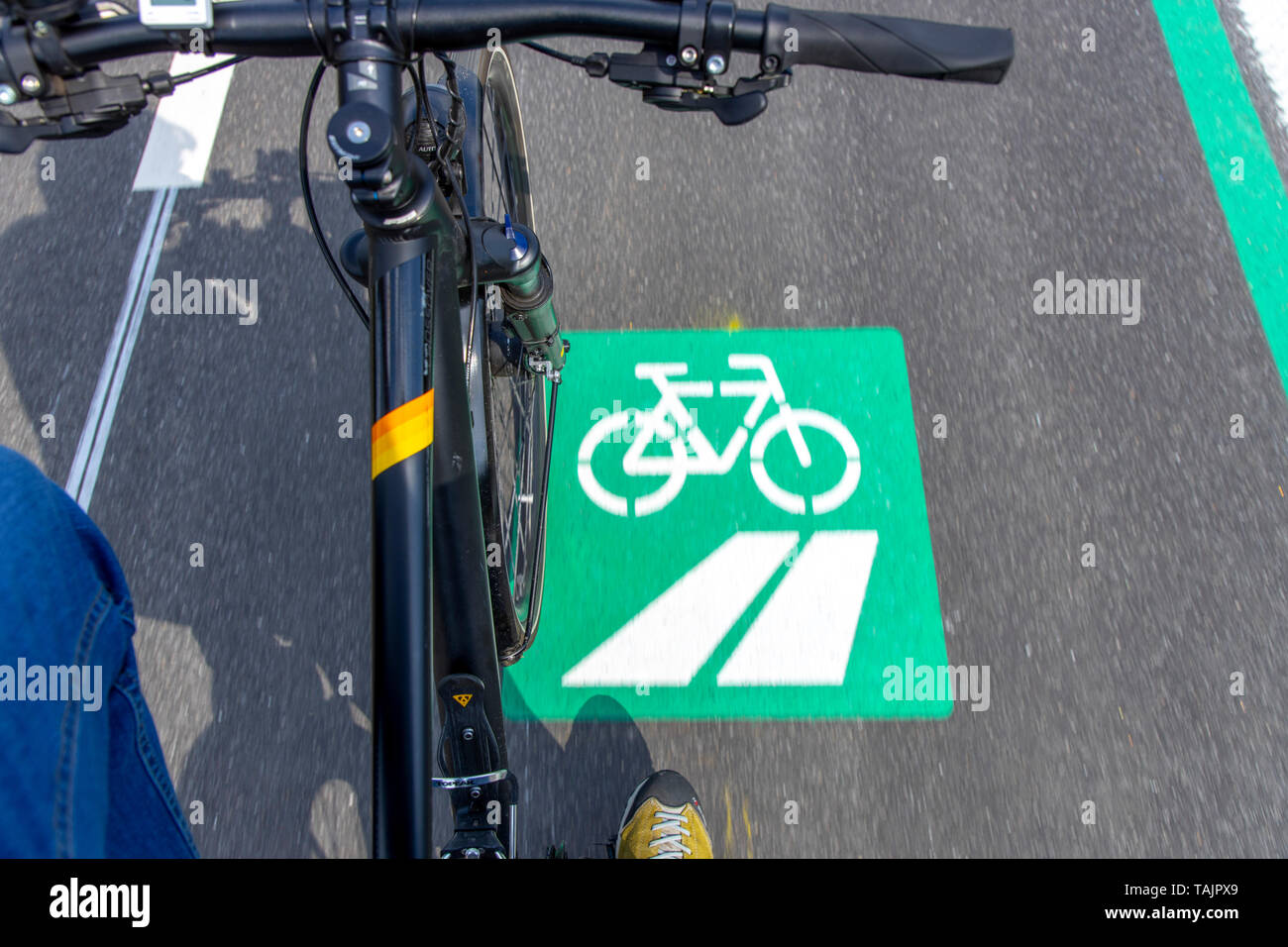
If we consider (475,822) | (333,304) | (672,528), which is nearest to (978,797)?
(672,528)

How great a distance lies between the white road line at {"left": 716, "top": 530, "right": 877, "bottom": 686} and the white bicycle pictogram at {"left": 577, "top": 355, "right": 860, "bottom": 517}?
0.65 ft

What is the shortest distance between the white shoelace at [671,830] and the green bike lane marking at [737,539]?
0.38m

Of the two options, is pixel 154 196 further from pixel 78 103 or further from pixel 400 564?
pixel 400 564

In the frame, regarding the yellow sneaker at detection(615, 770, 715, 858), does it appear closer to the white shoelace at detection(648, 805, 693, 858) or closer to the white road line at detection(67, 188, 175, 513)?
the white shoelace at detection(648, 805, 693, 858)

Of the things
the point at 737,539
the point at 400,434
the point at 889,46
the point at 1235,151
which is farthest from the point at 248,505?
the point at 1235,151

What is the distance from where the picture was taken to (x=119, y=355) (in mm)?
3699

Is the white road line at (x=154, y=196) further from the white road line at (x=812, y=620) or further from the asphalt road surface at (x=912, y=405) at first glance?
the white road line at (x=812, y=620)

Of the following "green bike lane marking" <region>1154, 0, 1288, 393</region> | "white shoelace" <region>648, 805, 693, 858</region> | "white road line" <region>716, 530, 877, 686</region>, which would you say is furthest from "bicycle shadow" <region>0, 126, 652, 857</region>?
"green bike lane marking" <region>1154, 0, 1288, 393</region>

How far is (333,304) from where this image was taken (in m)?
3.76

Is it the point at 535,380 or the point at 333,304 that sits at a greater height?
the point at 333,304

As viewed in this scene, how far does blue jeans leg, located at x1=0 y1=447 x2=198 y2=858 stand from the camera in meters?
0.92

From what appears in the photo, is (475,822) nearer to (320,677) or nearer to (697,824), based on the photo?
(697,824)
